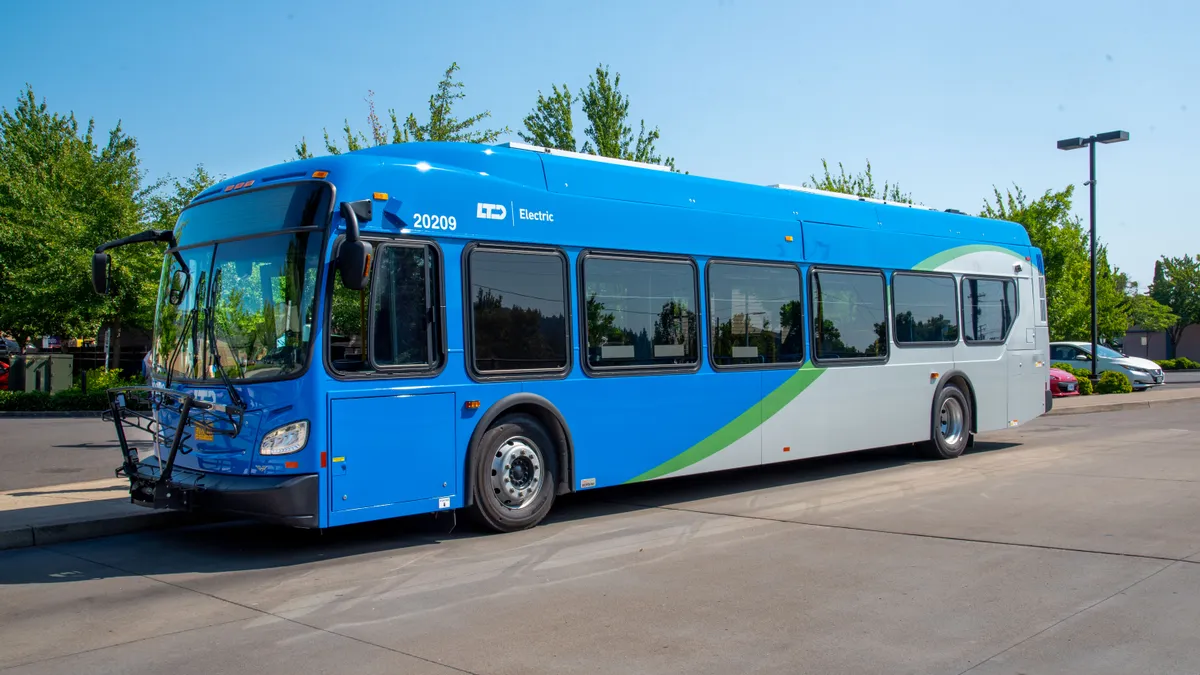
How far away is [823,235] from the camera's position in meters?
12.5

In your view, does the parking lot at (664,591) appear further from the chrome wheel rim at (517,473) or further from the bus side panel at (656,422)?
the bus side panel at (656,422)

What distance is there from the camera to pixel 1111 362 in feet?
103

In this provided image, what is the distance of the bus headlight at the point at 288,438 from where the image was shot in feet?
24.9

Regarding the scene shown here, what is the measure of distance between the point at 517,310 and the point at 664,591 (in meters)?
3.27

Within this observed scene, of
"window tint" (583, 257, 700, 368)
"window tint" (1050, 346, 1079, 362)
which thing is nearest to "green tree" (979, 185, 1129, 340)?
"window tint" (1050, 346, 1079, 362)

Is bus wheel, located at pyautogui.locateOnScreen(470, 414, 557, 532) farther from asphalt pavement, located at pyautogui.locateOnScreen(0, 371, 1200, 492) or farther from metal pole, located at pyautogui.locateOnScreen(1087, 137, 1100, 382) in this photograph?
metal pole, located at pyautogui.locateOnScreen(1087, 137, 1100, 382)

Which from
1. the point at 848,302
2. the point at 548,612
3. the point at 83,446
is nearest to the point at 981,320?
the point at 848,302

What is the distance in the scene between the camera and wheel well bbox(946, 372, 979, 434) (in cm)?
1440

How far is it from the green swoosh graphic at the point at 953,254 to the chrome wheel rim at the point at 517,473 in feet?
23.4

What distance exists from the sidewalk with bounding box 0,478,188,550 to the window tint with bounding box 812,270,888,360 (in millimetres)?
7674

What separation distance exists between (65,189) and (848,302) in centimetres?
3019

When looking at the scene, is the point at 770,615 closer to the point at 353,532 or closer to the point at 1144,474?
the point at 353,532

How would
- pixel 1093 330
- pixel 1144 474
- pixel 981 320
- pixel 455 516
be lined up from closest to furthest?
pixel 455 516 < pixel 1144 474 < pixel 981 320 < pixel 1093 330

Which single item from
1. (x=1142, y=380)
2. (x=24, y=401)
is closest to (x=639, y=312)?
(x=24, y=401)
